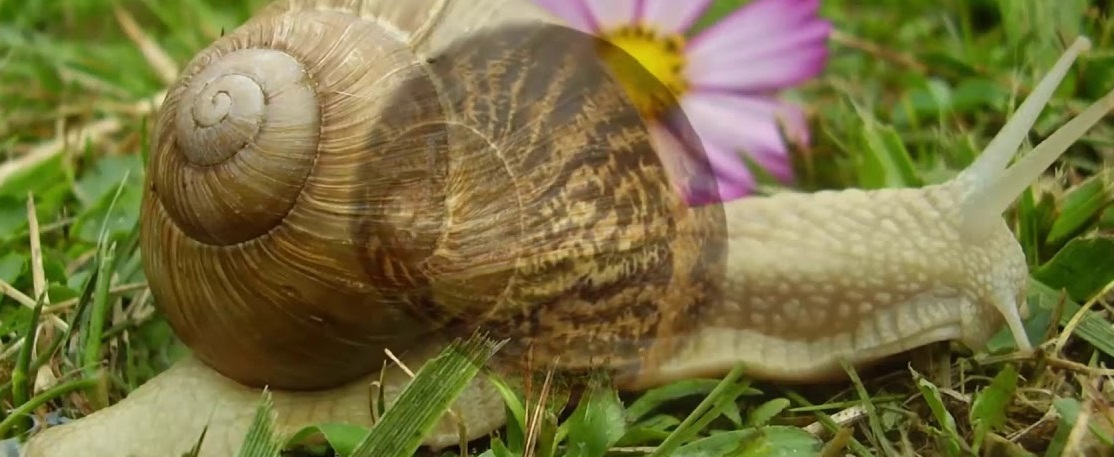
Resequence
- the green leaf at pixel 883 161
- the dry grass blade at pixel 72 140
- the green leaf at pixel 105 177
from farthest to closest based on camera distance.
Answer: the dry grass blade at pixel 72 140 < the green leaf at pixel 105 177 < the green leaf at pixel 883 161

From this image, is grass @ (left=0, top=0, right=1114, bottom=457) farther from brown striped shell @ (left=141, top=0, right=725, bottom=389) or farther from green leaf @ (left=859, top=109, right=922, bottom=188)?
brown striped shell @ (left=141, top=0, right=725, bottom=389)

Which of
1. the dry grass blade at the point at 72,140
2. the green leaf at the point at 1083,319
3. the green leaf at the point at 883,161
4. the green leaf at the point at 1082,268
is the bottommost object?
the green leaf at the point at 1083,319

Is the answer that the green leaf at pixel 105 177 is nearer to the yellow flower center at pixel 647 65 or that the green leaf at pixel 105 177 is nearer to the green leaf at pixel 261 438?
the green leaf at pixel 261 438

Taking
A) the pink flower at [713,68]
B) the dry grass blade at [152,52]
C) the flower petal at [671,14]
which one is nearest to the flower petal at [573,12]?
the pink flower at [713,68]

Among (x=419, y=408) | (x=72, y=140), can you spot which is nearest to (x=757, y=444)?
(x=419, y=408)

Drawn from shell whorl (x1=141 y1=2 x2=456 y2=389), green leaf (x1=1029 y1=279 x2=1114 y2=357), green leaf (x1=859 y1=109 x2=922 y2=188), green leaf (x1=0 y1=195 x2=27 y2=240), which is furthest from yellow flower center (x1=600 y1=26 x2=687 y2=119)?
green leaf (x1=0 y1=195 x2=27 y2=240)

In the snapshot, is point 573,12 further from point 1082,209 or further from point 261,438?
point 1082,209
